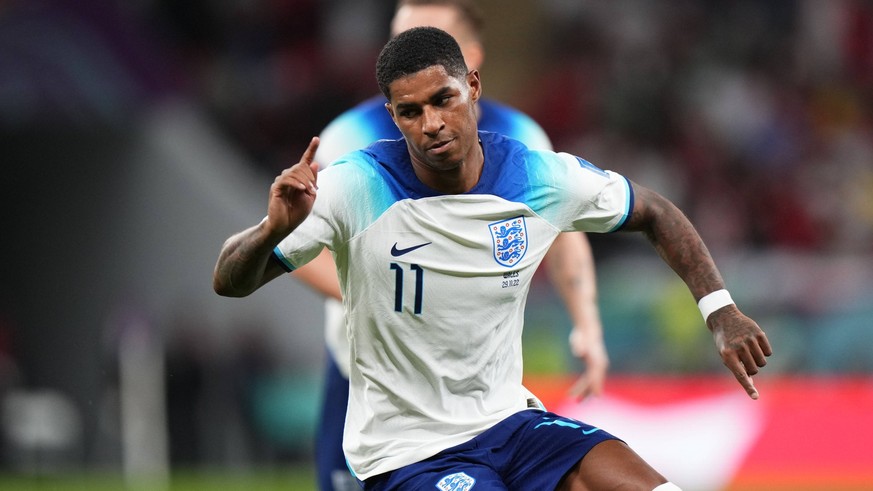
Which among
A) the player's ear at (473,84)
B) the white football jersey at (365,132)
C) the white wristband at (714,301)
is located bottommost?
the white wristband at (714,301)

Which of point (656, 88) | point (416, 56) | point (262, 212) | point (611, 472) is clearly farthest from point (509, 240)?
point (656, 88)

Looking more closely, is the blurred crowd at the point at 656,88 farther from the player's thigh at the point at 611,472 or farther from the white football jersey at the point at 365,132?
the player's thigh at the point at 611,472

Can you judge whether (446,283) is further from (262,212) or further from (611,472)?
(262,212)

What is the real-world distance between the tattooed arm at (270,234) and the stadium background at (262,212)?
711 cm

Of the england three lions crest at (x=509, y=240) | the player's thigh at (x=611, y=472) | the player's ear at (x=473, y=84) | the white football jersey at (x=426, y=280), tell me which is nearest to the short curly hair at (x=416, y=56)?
the player's ear at (x=473, y=84)

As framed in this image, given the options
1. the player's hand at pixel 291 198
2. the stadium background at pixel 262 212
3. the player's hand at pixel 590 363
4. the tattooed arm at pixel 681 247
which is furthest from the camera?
the stadium background at pixel 262 212

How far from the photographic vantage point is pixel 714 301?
482cm

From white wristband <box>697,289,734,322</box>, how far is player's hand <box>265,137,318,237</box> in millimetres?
1357

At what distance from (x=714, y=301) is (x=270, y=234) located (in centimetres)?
147

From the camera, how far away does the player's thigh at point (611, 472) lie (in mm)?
4469

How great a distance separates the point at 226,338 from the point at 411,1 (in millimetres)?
8806

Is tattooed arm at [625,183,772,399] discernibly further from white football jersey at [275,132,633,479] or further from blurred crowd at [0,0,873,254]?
blurred crowd at [0,0,873,254]

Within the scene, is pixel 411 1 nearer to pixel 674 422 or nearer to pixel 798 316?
pixel 674 422

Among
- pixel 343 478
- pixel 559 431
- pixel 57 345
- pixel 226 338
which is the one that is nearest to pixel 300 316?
pixel 226 338
